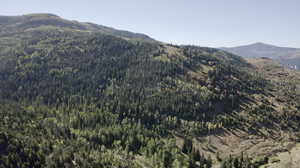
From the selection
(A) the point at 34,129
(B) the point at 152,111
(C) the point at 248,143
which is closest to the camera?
(A) the point at 34,129

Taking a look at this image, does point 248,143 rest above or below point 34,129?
below

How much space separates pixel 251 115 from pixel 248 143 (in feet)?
154

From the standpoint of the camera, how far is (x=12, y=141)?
12131cm

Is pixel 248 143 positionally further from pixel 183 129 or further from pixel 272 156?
pixel 183 129

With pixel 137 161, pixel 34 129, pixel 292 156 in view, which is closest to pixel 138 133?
pixel 137 161

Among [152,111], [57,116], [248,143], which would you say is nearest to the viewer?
[248,143]

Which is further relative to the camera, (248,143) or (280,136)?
(280,136)

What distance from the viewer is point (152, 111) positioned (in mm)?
196375

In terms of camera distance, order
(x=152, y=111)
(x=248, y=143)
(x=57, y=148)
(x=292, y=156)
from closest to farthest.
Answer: (x=57, y=148) → (x=292, y=156) → (x=248, y=143) → (x=152, y=111)

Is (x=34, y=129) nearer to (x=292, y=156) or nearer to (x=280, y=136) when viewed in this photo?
(x=292, y=156)

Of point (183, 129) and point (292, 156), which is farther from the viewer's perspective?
point (183, 129)

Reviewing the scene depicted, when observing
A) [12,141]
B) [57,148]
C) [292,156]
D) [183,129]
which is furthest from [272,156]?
[12,141]

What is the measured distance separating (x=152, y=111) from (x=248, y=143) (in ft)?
267

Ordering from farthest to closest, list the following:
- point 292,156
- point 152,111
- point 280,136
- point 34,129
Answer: point 152,111, point 280,136, point 34,129, point 292,156
